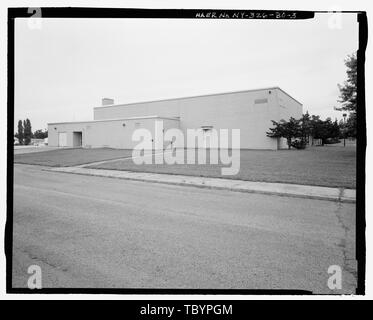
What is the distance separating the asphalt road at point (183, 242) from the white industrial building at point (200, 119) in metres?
17.1

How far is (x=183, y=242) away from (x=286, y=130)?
73.0 ft

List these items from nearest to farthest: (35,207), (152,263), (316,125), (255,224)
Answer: (152,263), (255,224), (35,207), (316,125)

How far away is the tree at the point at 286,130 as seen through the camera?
2367 cm

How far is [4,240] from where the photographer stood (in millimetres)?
2037

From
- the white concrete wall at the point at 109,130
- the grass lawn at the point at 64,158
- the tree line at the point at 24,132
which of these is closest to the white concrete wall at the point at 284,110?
the white concrete wall at the point at 109,130

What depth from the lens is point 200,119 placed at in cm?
2902

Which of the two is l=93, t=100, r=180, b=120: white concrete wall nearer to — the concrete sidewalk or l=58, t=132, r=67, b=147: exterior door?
l=58, t=132, r=67, b=147: exterior door

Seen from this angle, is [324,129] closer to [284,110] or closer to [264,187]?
[284,110]

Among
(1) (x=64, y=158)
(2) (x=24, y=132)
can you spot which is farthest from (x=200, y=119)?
(2) (x=24, y=132)

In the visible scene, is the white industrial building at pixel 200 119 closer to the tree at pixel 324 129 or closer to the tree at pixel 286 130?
the tree at pixel 286 130
